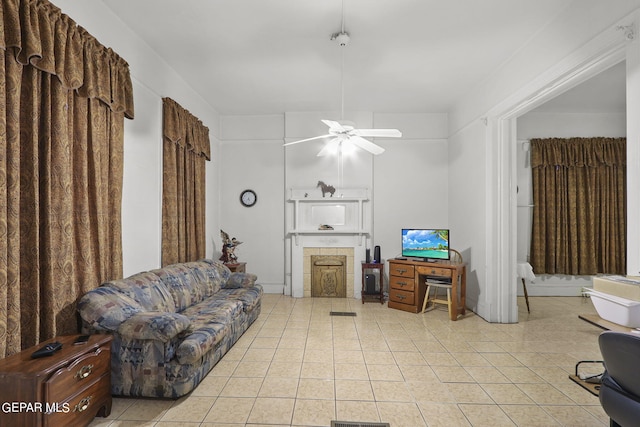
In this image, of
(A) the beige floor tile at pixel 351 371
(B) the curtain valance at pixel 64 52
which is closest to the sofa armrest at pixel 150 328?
(A) the beige floor tile at pixel 351 371

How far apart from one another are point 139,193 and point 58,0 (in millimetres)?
1680

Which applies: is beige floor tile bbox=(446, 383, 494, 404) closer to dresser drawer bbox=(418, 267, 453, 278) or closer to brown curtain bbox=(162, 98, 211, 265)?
dresser drawer bbox=(418, 267, 453, 278)

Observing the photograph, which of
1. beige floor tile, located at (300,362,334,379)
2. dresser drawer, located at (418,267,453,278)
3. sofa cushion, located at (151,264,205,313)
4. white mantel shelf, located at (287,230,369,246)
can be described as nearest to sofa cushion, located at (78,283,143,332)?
sofa cushion, located at (151,264,205,313)

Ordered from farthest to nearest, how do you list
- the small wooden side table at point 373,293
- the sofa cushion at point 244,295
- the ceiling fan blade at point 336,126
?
1. the small wooden side table at point 373,293
2. the sofa cushion at point 244,295
3. the ceiling fan blade at point 336,126

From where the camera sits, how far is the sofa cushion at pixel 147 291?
2.80 meters

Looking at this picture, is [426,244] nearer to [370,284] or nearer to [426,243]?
[426,243]

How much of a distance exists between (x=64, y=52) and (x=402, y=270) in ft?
14.7

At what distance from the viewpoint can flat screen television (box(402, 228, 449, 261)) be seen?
498 cm

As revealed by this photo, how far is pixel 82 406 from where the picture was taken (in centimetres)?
201

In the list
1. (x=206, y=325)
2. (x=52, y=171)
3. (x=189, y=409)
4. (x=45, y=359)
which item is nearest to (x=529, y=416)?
(x=189, y=409)

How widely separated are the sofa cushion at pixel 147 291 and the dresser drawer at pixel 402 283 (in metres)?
3.11

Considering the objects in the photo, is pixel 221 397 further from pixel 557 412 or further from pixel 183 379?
pixel 557 412

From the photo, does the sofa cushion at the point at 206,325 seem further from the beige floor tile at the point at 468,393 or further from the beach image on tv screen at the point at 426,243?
the beach image on tv screen at the point at 426,243

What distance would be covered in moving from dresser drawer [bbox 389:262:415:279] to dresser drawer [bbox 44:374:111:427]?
12.6ft
